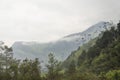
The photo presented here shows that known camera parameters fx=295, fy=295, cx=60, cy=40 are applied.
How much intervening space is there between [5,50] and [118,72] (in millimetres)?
75012

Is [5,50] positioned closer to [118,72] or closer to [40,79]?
[40,79]

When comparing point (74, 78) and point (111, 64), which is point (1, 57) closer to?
point (74, 78)

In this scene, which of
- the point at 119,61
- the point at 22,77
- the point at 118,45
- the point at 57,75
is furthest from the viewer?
the point at 118,45

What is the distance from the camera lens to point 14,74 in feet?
327

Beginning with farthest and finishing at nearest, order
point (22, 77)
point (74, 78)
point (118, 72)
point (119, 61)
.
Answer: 1. point (119, 61)
2. point (118, 72)
3. point (74, 78)
4. point (22, 77)

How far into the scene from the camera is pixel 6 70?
9850cm

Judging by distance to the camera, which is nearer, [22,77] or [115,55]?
[22,77]

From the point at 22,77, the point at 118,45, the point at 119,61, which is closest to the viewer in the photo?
the point at 22,77

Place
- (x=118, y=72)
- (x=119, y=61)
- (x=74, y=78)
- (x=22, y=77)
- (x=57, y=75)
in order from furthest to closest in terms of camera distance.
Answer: (x=119, y=61) → (x=118, y=72) → (x=74, y=78) → (x=57, y=75) → (x=22, y=77)

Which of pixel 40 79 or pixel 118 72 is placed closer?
pixel 40 79

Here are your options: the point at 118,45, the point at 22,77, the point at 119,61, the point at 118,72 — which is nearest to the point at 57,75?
the point at 22,77

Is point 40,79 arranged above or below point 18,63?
below

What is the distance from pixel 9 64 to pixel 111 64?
100003mm

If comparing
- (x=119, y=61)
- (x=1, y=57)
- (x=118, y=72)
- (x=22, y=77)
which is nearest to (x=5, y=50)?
(x=1, y=57)
